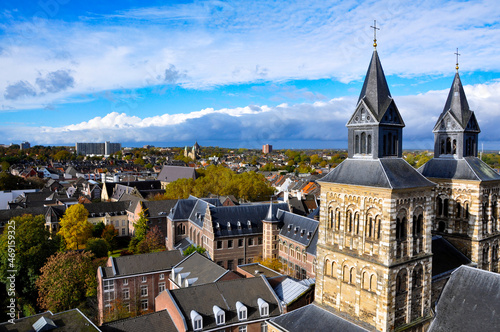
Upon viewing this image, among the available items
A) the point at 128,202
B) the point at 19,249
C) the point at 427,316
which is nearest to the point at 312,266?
the point at 427,316

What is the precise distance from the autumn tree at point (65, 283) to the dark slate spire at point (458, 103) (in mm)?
48654

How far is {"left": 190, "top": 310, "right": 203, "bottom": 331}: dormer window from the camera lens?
3191 centimetres

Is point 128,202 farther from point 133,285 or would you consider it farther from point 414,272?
point 414,272

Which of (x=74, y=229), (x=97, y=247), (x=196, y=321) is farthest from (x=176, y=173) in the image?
(x=196, y=321)

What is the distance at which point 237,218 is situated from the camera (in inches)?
2473

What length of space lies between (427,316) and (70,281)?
43.5 meters

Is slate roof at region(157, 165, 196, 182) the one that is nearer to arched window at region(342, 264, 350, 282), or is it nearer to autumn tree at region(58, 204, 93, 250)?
autumn tree at region(58, 204, 93, 250)

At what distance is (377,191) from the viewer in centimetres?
2331

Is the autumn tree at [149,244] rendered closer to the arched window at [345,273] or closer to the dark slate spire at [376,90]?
the arched window at [345,273]

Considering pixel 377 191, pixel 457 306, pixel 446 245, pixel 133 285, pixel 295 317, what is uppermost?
pixel 377 191

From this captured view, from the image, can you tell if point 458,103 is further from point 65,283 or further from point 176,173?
point 176,173

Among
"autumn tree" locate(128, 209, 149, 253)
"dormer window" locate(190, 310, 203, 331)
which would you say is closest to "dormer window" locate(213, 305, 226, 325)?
"dormer window" locate(190, 310, 203, 331)

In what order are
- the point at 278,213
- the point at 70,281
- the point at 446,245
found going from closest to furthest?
the point at 446,245 → the point at 70,281 → the point at 278,213

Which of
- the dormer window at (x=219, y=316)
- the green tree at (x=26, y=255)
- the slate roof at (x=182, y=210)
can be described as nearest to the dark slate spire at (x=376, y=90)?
the dormer window at (x=219, y=316)
